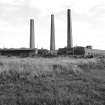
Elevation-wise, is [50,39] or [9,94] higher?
[50,39]

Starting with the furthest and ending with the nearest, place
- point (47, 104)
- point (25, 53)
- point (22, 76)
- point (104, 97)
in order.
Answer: point (25, 53) < point (22, 76) < point (104, 97) < point (47, 104)

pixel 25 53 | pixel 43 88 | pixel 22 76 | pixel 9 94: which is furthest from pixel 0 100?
pixel 25 53

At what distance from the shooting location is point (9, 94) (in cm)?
529

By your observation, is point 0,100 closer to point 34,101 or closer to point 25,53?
point 34,101

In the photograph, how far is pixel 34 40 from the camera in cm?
4400

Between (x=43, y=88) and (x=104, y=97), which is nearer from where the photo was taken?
(x=104, y=97)

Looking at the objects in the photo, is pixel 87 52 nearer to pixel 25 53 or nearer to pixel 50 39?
pixel 50 39

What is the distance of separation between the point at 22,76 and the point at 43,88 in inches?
76.4

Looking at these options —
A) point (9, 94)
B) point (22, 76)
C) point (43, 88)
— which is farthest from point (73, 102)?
point (22, 76)

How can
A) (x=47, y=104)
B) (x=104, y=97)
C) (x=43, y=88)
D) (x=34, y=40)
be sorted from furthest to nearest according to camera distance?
(x=34, y=40), (x=43, y=88), (x=104, y=97), (x=47, y=104)

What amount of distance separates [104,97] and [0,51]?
38.3 meters

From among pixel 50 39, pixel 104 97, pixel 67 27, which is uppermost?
pixel 67 27

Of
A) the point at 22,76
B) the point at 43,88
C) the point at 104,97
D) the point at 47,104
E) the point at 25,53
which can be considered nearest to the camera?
the point at 47,104

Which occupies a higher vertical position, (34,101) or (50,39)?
(50,39)
